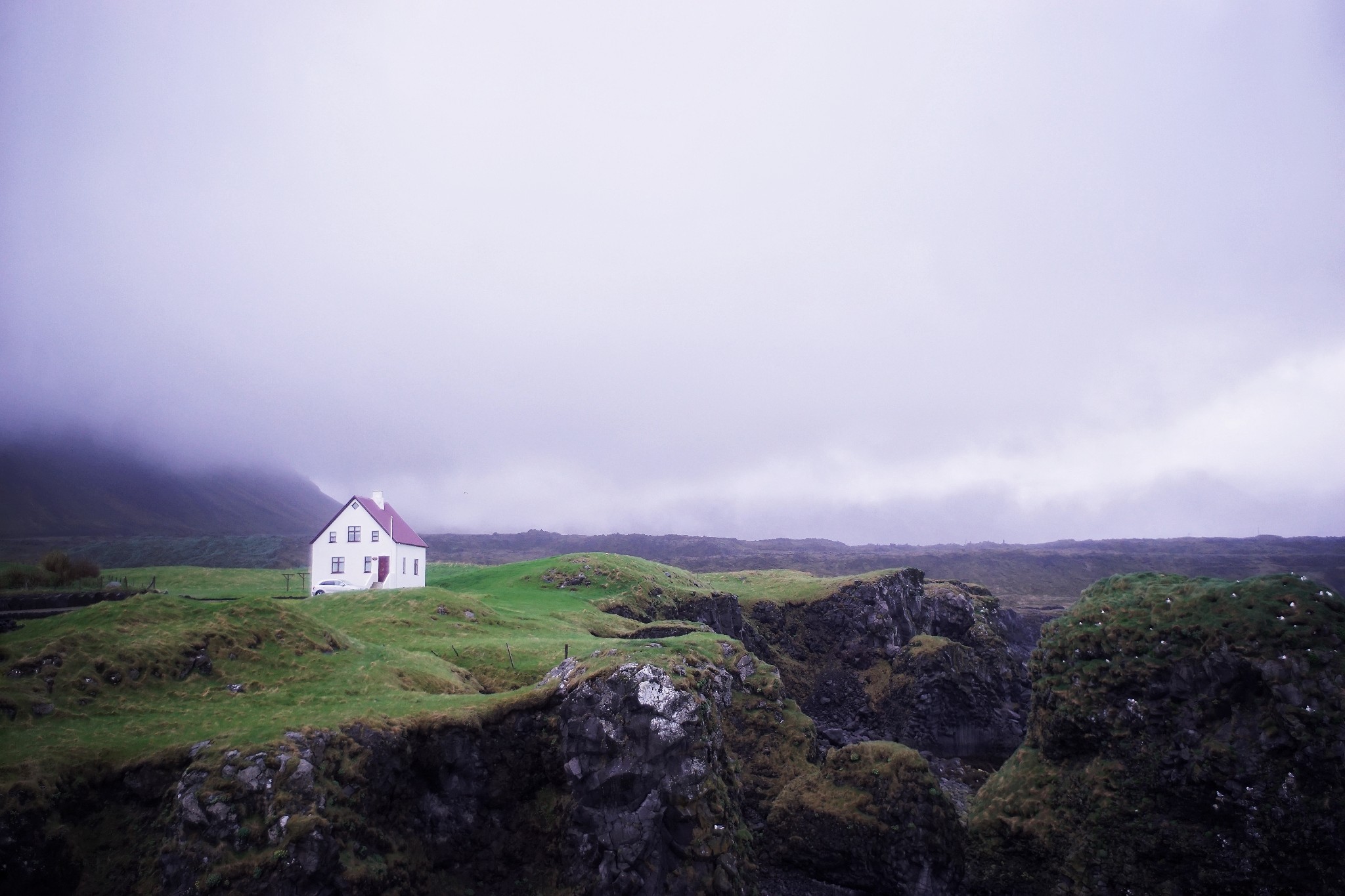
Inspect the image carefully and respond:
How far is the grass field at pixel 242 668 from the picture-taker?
58.2 ft

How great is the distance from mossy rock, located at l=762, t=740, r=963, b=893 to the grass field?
22.9 feet

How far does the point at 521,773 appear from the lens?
67.2 feet

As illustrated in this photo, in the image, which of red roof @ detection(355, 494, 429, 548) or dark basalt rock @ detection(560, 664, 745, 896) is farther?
red roof @ detection(355, 494, 429, 548)

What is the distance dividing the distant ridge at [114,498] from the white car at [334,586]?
2120 cm

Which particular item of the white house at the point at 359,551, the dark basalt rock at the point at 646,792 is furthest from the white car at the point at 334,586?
the dark basalt rock at the point at 646,792

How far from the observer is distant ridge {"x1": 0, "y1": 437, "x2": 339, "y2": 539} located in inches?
2957

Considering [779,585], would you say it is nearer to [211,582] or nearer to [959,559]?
[211,582]

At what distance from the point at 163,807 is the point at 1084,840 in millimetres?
27952

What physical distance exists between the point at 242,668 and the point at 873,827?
2479cm

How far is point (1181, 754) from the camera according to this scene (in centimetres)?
1820

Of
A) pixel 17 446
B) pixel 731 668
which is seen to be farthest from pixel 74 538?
pixel 731 668

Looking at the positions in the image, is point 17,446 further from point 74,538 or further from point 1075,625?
point 1075,625

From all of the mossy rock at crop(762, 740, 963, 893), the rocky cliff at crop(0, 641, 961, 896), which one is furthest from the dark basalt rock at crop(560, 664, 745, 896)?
the mossy rock at crop(762, 740, 963, 893)

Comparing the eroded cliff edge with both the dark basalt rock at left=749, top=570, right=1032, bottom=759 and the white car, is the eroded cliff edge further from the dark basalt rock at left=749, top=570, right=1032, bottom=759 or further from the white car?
the white car
